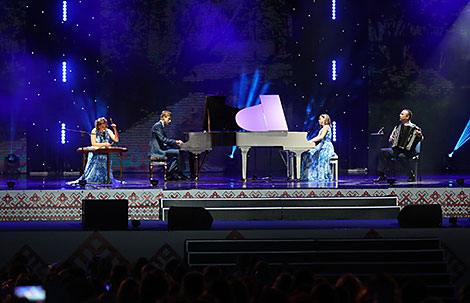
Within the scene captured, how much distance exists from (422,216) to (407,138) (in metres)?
4.30

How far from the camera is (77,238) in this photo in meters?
6.23

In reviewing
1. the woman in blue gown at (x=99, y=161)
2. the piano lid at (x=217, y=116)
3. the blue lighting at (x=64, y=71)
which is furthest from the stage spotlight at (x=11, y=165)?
the piano lid at (x=217, y=116)

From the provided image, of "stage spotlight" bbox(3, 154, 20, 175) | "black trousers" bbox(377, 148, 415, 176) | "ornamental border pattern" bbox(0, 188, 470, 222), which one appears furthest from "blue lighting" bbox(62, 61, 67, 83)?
"black trousers" bbox(377, 148, 415, 176)

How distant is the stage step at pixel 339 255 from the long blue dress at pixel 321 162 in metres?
4.89

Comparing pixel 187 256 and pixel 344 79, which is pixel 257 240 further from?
pixel 344 79

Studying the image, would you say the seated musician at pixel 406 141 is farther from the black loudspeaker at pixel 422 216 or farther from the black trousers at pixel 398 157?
the black loudspeaker at pixel 422 216

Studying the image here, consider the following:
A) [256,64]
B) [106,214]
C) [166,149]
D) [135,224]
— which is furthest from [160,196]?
[256,64]

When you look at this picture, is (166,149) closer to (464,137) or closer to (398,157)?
(398,157)

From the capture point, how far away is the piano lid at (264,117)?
10648mm

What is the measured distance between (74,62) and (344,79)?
688 cm

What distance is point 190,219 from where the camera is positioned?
625cm

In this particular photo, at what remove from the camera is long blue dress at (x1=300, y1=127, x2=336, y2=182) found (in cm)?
1105

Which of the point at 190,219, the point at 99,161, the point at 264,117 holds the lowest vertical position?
the point at 190,219

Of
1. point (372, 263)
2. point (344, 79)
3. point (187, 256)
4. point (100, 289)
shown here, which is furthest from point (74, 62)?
point (100, 289)
